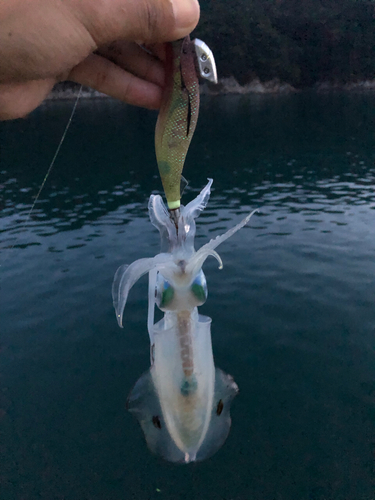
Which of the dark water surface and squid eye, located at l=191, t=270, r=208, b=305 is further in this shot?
the dark water surface

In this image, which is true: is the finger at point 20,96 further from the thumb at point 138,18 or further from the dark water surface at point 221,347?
the dark water surface at point 221,347

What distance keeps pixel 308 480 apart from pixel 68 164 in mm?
28448

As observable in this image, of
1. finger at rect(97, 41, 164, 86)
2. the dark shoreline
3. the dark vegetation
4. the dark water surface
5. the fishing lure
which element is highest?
the dark vegetation

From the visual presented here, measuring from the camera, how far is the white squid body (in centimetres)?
274

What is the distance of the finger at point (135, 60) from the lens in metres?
3.05

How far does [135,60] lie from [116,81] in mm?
259

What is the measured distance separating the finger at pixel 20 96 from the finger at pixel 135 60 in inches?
24.4

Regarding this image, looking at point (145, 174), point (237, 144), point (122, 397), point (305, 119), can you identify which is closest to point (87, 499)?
point (122, 397)

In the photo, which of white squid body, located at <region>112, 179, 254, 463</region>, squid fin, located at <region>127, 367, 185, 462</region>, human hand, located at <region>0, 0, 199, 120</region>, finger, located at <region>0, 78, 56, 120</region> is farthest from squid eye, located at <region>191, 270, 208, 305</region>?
finger, located at <region>0, 78, 56, 120</region>

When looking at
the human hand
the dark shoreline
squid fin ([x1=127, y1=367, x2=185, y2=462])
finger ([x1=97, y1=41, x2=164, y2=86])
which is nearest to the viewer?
the human hand

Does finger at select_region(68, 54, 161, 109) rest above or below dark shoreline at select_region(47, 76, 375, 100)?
below

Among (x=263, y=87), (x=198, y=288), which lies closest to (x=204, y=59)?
(x=198, y=288)

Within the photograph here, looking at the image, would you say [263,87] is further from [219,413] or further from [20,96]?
[219,413]

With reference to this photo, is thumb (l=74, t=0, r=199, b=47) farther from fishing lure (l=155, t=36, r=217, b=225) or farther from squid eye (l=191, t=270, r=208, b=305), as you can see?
squid eye (l=191, t=270, r=208, b=305)
